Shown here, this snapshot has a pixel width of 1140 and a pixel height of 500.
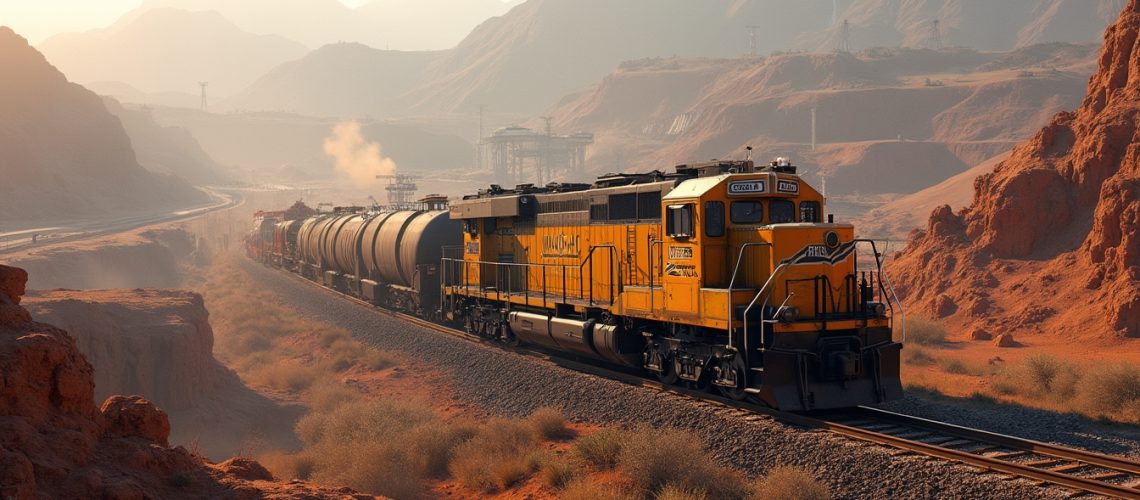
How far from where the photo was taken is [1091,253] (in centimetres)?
2634

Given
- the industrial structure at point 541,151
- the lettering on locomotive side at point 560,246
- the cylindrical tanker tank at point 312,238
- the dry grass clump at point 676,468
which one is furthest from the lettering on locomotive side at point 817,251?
the industrial structure at point 541,151

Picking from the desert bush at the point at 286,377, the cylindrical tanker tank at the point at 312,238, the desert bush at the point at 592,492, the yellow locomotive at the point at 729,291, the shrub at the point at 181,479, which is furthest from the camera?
the cylindrical tanker tank at the point at 312,238

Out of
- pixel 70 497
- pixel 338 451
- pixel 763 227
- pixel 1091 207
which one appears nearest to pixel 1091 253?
pixel 1091 207

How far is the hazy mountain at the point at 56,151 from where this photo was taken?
76.2 metres

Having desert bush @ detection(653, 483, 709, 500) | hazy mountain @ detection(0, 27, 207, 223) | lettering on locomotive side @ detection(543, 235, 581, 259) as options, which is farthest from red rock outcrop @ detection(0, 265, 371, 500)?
hazy mountain @ detection(0, 27, 207, 223)

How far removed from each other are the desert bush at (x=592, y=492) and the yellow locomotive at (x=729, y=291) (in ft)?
10.7

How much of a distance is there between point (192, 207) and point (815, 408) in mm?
108314

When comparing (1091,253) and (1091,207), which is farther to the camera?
(1091,207)

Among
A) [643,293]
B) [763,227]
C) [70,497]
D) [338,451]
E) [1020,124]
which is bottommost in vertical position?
[338,451]

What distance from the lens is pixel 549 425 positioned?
48.3 feet

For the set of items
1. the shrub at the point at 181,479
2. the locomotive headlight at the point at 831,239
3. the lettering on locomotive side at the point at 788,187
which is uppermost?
the lettering on locomotive side at the point at 788,187

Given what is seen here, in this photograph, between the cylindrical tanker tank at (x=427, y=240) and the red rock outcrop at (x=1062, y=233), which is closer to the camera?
the red rock outcrop at (x=1062, y=233)

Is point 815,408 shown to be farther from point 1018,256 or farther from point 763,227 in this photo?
point 1018,256

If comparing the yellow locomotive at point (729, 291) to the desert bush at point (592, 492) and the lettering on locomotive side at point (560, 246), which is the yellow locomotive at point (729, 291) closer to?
the lettering on locomotive side at point (560, 246)
